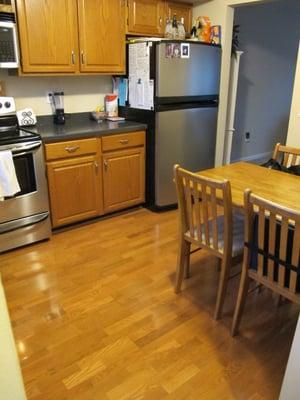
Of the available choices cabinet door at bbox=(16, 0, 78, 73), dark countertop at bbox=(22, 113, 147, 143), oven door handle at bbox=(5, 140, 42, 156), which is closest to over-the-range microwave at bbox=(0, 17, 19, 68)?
cabinet door at bbox=(16, 0, 78, 73)

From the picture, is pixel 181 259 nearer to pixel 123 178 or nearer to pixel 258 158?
pixel 123 178

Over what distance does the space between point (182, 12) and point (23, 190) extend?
101 inches


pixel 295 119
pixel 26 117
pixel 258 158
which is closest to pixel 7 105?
pixel 26 117

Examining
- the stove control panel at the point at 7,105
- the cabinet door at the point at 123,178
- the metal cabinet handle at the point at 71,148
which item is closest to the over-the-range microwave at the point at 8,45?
the stove control panel at the point at 7,105

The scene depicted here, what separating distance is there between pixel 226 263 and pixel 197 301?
43cm

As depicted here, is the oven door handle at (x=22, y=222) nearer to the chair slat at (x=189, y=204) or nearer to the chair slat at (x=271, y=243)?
the chair slat at (x=189, y=204)

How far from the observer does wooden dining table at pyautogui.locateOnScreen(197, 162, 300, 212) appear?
1.86 meters

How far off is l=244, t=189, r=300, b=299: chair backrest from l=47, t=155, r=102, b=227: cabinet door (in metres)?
1.76

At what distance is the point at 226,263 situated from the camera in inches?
76.8

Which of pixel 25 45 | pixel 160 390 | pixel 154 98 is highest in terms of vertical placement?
pixel 25 45

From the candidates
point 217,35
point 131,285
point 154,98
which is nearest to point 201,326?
point 131,285

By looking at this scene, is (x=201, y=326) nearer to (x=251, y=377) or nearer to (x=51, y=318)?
(x=251, y=377)

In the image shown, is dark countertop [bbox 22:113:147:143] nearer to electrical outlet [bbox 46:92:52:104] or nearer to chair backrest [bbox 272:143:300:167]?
electrical outlet [bbox 46:92:52:104]

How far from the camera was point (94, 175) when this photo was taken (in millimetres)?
3146
